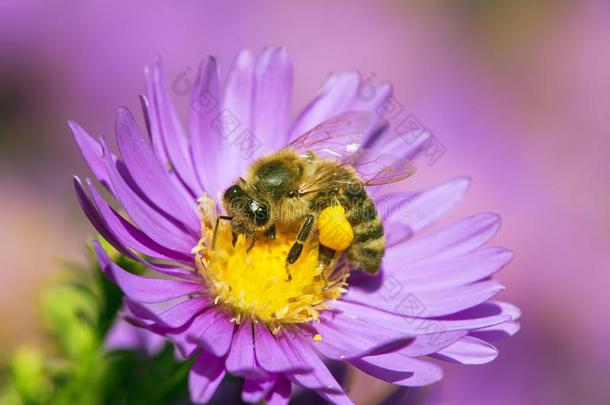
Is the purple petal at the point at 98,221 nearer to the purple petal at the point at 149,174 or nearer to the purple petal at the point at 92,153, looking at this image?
the purple petal at the point at 92,153

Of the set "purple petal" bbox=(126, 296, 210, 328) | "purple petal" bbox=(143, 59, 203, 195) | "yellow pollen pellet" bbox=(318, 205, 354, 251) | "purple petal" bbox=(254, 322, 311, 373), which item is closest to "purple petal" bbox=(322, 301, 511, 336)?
"yellow pollen pellet" bbox=(318, 205, 354, 251)

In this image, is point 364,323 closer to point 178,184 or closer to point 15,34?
point 178,184

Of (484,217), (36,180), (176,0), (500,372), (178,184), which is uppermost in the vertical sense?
(484,217)

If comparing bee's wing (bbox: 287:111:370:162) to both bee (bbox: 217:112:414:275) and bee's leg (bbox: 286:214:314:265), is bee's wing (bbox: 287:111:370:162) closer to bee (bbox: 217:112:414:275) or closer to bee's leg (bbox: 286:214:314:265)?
bee (bbox: 217:112:414:275)

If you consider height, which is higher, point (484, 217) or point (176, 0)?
point (484, 217)

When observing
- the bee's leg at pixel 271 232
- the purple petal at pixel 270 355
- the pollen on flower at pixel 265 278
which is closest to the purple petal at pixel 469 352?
the purple petal at pixel 270 355

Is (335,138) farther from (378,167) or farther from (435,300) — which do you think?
(435,300)

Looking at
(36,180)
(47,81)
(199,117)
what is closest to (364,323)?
(199,117)
